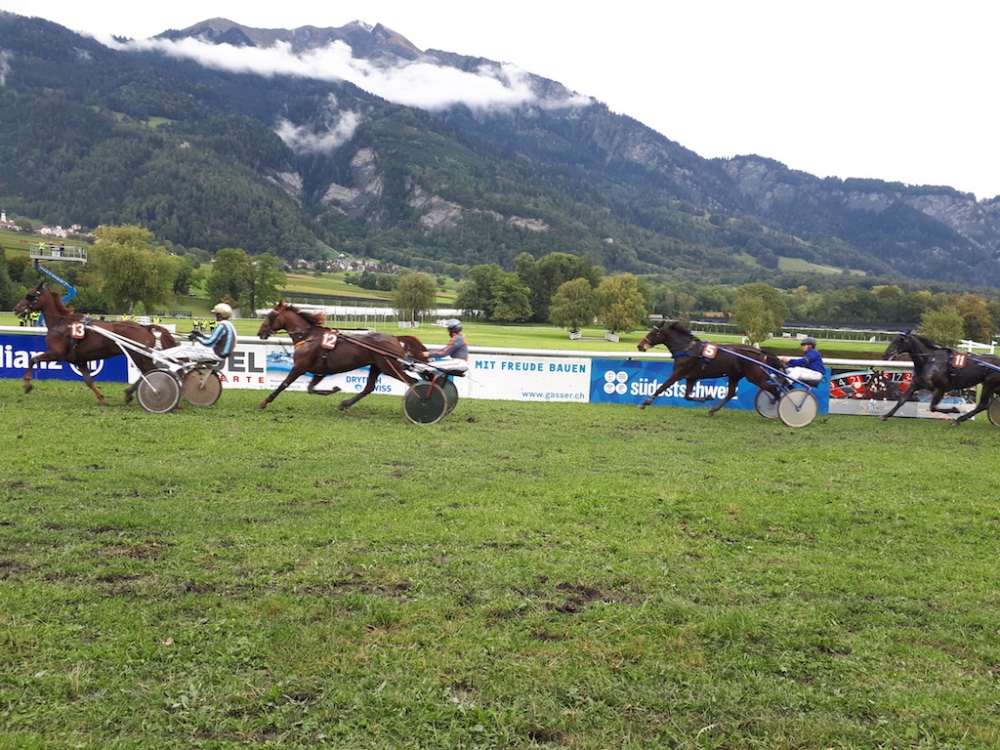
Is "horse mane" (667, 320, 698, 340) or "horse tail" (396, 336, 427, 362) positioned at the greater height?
"horse mane" (667, 320, 698, 340)

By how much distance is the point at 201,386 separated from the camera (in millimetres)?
14664

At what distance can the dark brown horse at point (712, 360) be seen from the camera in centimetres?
1659

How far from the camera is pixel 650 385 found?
1892cm

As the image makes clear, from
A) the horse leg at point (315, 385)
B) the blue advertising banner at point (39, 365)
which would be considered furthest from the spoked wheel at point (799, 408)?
the blue advertising banner at point (39, 365)

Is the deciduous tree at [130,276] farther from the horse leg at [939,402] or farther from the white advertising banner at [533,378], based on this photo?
the horse leg at [939,402]

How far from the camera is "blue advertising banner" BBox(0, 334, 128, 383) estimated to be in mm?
18094

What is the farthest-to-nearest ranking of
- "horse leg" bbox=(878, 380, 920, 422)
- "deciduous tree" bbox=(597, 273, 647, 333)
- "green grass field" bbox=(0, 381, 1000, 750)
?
"deciduous tree" bbox=(597, 273, 647, 333), "horse leg" bbox=(878, 380, 920, 422), "green grass field" bbox=(0, 381, 1000, 750)

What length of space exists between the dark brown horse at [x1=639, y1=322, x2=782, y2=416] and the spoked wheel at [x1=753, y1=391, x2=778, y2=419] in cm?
37

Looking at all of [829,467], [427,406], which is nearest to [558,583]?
[829,467]

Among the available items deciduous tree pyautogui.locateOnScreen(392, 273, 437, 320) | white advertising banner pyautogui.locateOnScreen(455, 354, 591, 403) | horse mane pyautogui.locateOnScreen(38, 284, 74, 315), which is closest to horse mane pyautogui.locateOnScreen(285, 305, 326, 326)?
horse mane pyautogui.locateOnScreen(38, 284, 74, 315)

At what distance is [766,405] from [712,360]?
68.6 inches

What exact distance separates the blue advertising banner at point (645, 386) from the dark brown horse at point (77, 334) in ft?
33.4

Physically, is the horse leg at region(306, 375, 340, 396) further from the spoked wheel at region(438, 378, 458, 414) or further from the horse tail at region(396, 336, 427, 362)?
the spoked wheel at region(438, 378, 458, 414)

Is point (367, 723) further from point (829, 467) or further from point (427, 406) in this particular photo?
point (427, 406)
